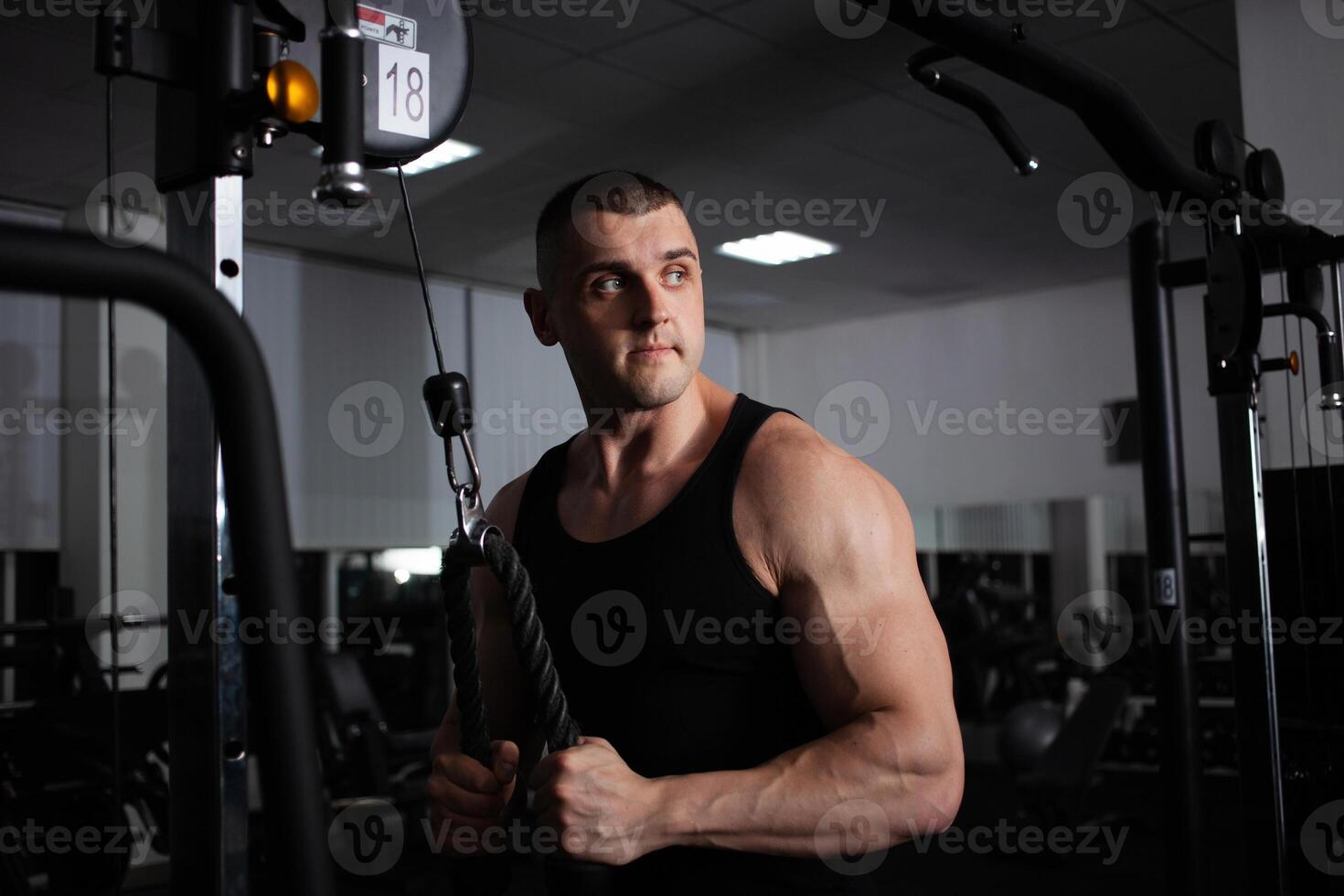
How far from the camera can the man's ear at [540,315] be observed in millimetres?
1521

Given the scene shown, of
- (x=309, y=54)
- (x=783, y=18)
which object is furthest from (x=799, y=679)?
(x=783, y=18)

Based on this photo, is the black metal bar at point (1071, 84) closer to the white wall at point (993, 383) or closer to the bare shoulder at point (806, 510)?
the bare shoulder at point (806, 510)

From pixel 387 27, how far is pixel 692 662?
712 mm

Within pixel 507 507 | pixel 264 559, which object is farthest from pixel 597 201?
pixel 264 559

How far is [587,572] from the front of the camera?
1358 mm

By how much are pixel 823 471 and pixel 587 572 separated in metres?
0.30

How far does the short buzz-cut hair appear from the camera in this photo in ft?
4.50

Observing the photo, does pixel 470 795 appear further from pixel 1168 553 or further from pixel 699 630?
pixel 1168 553

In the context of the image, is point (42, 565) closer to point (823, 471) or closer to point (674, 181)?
point (674, 181)

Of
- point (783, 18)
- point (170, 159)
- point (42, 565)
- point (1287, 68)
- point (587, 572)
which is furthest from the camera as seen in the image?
point (42, 565)

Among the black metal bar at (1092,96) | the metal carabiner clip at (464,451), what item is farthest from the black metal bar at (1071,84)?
the metal carabiner clip at (464,451)

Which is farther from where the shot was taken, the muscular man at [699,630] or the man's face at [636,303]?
the man's face at [636,303]

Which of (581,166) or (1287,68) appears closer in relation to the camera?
(1287,68)

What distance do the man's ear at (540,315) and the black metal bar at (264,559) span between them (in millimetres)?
934
